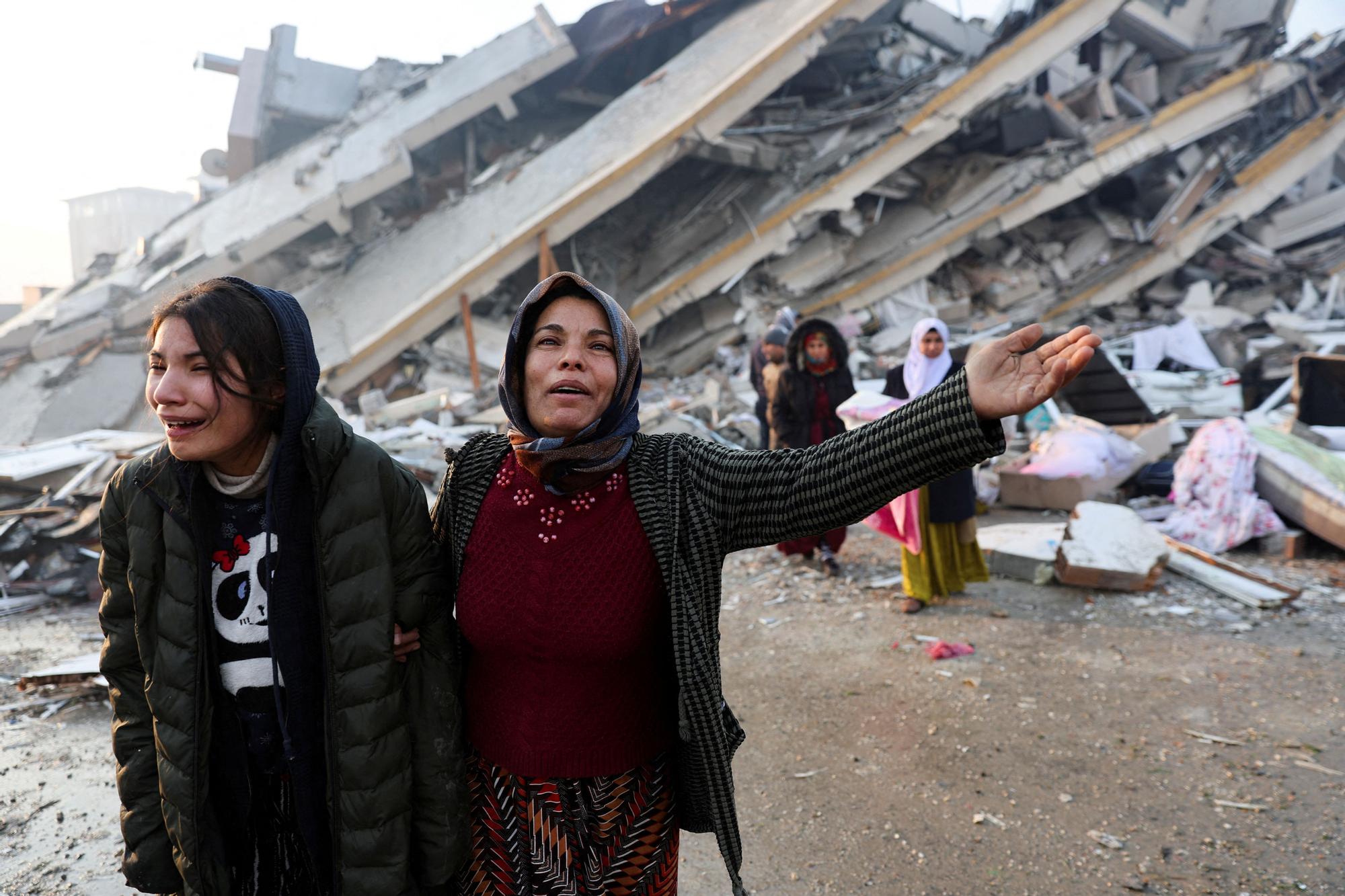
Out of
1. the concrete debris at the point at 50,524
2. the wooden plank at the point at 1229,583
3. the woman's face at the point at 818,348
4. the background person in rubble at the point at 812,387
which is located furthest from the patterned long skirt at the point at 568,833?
the concrete debris at the point at 50,524

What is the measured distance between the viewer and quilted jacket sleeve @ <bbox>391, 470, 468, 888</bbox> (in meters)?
1.36

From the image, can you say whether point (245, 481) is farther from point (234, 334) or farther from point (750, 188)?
point (750, 188)

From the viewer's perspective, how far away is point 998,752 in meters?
3.13

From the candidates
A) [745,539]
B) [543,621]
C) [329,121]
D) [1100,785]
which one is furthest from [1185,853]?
[329,121]

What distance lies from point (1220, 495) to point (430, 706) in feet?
20.2

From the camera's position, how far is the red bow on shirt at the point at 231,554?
4.47 feet

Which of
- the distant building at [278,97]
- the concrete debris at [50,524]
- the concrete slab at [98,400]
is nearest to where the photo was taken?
the concrete debris at [50,524]

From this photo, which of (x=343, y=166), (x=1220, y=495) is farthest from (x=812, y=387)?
(x=343, y=166)

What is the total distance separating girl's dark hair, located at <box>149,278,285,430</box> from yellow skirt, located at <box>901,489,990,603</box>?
154 inches

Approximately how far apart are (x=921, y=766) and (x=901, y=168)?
10262 mm

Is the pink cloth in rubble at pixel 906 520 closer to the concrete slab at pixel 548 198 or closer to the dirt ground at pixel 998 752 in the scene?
the dirt ground at pixel 998 752

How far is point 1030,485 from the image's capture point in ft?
21.8

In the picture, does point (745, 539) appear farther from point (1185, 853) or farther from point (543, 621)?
point (1185, 853)

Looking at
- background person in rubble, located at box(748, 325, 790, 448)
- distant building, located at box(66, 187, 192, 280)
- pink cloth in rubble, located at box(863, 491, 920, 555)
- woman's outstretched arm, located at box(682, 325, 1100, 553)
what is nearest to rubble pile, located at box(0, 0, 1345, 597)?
background person in rubble, located at box(748, 325, 790, 448)
